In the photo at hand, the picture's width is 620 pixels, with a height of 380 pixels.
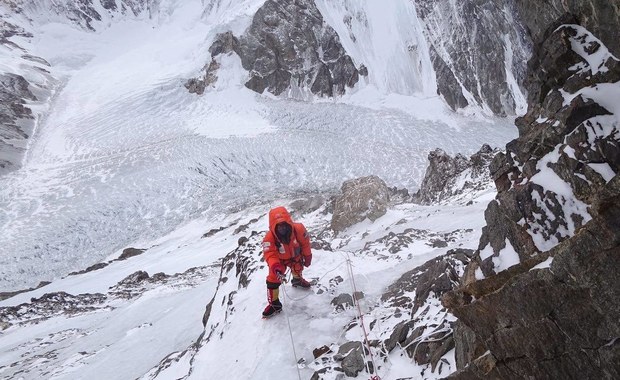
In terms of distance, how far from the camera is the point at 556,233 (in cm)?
342

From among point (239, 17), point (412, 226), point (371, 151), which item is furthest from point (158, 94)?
point (412, 226)

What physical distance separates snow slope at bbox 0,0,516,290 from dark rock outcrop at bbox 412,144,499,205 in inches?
354

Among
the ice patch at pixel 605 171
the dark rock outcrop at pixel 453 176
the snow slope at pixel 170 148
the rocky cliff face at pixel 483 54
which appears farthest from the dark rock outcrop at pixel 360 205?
the rocky cliff face at pixel 483 54

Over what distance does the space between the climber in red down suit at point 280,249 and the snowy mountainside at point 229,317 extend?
387mm

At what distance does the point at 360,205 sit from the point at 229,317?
1193 centimetres

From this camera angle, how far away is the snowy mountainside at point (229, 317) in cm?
555

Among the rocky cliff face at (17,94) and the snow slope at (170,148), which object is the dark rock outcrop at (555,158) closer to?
the snow slope at (170,148)

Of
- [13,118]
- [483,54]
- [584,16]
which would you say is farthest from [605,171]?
[483,54]

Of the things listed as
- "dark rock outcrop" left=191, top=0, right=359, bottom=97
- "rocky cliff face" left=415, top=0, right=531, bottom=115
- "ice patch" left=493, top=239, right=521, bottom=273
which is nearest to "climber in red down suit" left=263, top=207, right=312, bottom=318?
"ice patch" left=493, top=239, right=521, bottom=273

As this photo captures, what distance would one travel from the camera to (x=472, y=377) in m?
3.33

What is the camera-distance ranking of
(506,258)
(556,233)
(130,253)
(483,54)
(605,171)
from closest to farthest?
(605,171)
(556,233)
(506,258)
(130,253)
(483,54)

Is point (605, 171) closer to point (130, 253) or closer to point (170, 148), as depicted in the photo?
point (130, 253)

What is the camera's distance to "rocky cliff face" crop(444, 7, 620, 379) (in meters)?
2.66

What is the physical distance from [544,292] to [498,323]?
19.0 inches
